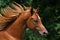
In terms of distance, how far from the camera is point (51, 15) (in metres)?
8.54

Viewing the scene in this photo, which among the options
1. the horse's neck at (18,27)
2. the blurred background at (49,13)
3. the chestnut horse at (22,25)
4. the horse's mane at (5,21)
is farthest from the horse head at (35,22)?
the blurred background at (49,13)

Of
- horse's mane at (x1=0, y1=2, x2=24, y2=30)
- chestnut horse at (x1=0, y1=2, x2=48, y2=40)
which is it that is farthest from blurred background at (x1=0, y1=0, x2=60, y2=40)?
chestnut horse at (x1=0, y1=2, x2=48, y2=40)

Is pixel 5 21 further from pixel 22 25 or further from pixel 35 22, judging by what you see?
pixel 35 22

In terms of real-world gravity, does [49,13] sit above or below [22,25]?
above

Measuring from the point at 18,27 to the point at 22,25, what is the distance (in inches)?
3.3

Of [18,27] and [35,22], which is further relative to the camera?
[18,27]

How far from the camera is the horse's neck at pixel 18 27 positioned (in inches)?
223

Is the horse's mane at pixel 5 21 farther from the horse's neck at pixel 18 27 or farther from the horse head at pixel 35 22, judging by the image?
the horse head at pixel 35 22

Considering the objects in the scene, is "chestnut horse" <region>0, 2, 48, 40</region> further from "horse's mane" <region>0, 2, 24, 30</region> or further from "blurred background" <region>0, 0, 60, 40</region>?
"blurred background" <region>0, 0, 60, 40</region>

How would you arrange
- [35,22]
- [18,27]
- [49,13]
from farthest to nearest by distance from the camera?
[49,13] < [18,27] < [35,22]

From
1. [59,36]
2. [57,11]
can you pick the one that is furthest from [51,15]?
[59,36]

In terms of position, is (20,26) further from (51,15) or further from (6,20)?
(51,15)

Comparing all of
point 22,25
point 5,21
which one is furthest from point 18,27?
point 5,21

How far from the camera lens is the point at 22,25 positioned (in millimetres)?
5719
